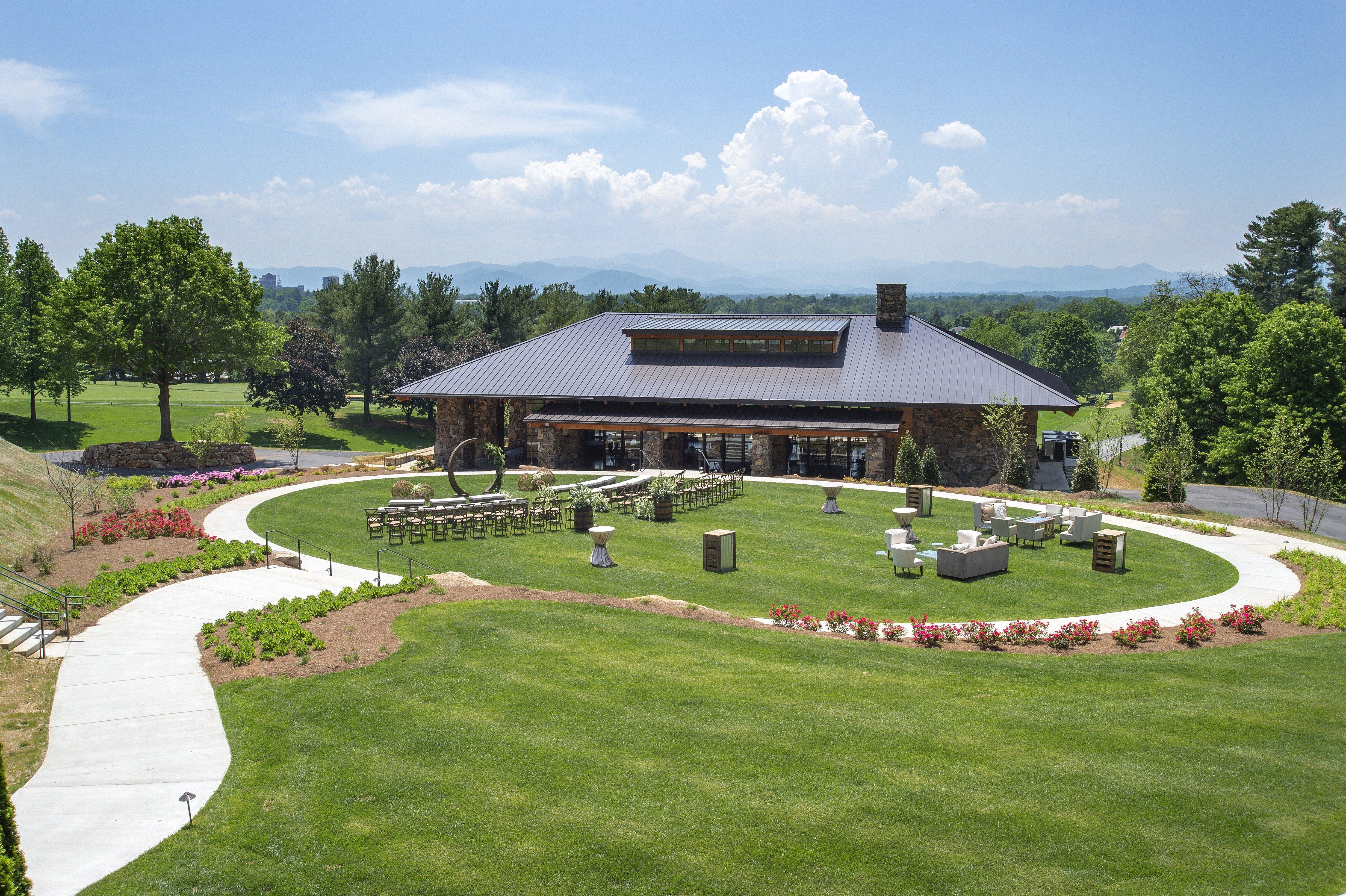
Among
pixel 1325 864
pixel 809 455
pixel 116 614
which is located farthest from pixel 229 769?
pixel 809 455

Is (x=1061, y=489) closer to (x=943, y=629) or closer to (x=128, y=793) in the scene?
(x=943, y=629)

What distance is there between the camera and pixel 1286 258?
70.7 m

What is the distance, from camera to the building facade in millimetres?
35469

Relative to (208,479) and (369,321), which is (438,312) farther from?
(208,479)

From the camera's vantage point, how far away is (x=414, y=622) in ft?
48.2

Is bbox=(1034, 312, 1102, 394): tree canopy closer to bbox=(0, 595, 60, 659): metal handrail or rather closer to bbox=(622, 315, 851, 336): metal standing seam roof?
bbox=(622, 315, 851, 336): metal standing seam roof

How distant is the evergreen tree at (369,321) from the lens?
6588 centimetres

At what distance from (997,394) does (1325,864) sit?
28.5m

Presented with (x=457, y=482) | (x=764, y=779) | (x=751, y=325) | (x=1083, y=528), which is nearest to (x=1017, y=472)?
(x=1083, y=528)

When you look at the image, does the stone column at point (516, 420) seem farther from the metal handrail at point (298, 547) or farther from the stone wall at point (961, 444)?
the stone wall at point (961, 444)

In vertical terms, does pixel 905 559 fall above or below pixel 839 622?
above

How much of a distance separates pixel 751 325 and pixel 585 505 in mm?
19400

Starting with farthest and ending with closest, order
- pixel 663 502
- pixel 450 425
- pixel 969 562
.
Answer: pixel 450 425 < pixel 663 502 < pixel 969 562

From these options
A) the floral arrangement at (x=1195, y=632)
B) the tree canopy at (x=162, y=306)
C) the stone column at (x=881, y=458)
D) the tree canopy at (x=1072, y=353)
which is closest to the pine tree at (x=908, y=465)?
the stone column at (x=881, y=458)
